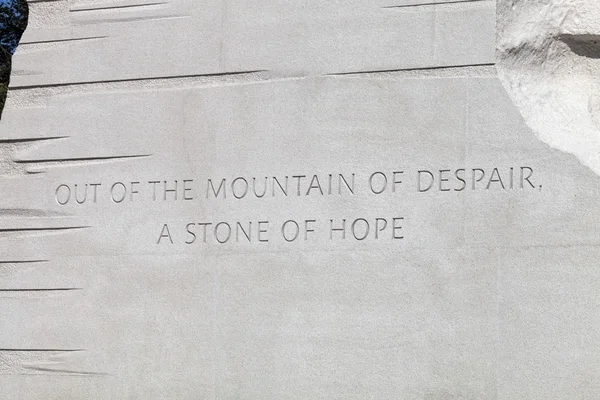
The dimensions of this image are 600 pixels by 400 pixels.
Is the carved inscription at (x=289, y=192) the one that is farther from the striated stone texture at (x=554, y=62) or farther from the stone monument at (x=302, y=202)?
the striated stone texture at (x=554, y=62)

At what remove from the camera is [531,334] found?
662 cm

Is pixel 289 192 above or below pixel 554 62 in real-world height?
below

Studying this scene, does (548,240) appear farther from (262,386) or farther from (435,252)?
(262,386)

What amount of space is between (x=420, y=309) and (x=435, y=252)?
0.36 m

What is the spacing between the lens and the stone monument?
673cm

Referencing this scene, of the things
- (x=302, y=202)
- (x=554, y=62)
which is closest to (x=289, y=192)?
(x=302, y=202)

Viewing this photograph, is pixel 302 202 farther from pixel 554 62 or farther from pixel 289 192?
pixel 554 62

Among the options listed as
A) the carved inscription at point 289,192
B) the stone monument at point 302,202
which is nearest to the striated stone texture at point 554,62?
the stone monument at point 302,202

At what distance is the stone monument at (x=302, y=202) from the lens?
673 cm

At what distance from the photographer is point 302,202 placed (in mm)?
7297

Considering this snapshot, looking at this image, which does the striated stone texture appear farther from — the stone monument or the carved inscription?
the carved inscription

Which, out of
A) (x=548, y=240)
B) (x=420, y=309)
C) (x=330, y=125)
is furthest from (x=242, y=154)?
(x=548, y=240)

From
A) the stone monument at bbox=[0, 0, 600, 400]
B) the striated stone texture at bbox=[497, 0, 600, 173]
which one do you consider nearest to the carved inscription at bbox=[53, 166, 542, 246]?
the stone monument at bbox=[0, 0, 600, 400]

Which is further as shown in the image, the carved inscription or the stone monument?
the carved inscription
